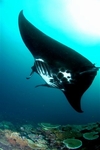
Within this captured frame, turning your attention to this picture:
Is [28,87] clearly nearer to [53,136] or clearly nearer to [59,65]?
[59,65]

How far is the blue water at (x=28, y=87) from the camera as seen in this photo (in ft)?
7.91

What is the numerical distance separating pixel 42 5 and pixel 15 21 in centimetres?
37

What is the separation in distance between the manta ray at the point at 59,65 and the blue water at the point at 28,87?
0.05 metres

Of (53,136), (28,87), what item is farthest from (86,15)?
(53,136)

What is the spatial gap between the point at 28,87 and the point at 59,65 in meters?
0.45

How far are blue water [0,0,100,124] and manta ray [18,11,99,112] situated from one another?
53 millimetres

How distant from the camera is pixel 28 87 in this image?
2.59m

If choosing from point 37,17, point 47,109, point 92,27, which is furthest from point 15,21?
point 47,109

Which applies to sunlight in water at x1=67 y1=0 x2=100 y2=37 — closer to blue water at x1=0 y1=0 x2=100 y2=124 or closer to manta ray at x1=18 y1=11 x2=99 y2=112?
blue water at x1=0 y1=0 x2=100 y2=124

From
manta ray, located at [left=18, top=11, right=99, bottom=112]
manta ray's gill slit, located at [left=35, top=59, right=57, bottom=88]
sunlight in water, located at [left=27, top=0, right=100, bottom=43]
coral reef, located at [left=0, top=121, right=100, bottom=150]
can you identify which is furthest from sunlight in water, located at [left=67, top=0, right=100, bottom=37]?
coral reef, located at [left=0, top=121, right=100, bottom=150]

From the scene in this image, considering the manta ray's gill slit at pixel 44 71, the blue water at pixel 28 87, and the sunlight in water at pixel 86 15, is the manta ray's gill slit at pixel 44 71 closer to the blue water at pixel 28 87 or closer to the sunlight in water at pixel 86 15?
the blue water at pixel 28 87

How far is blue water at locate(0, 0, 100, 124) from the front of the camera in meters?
2.41

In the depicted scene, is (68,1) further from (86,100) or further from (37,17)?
(86,100)

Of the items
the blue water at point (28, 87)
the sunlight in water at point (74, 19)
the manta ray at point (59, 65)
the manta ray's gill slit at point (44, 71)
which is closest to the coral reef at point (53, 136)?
the blue water at point (28, 87)
